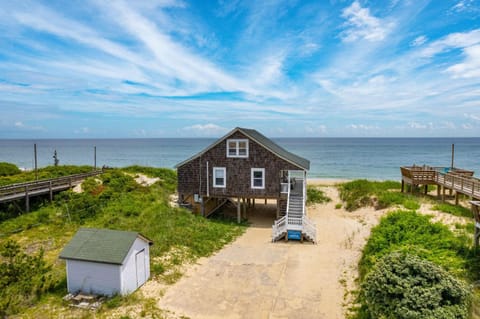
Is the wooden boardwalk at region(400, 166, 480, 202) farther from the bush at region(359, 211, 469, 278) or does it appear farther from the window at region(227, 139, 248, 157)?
the window at region(227, 139, 248, 157)

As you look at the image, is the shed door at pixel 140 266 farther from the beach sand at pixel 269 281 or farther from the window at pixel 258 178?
the window at pixel 258 178

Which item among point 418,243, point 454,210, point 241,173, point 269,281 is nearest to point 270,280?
point 269,281

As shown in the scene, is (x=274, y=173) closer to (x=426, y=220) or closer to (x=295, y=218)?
(x=295, y=218)

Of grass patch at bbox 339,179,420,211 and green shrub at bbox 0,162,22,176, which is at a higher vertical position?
green shrub at bbox 0,162,22,176

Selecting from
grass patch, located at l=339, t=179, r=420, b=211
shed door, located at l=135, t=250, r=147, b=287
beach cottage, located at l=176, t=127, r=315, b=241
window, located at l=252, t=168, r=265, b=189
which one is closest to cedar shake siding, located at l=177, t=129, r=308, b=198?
beach cottage, located at l=176, t=127, r=315, b=241

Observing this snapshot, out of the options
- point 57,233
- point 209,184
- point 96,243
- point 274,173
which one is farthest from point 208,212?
point 96,243

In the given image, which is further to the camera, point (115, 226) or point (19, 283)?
point (115, 226)

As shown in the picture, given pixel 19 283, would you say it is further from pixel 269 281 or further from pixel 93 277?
pixel 269 281
